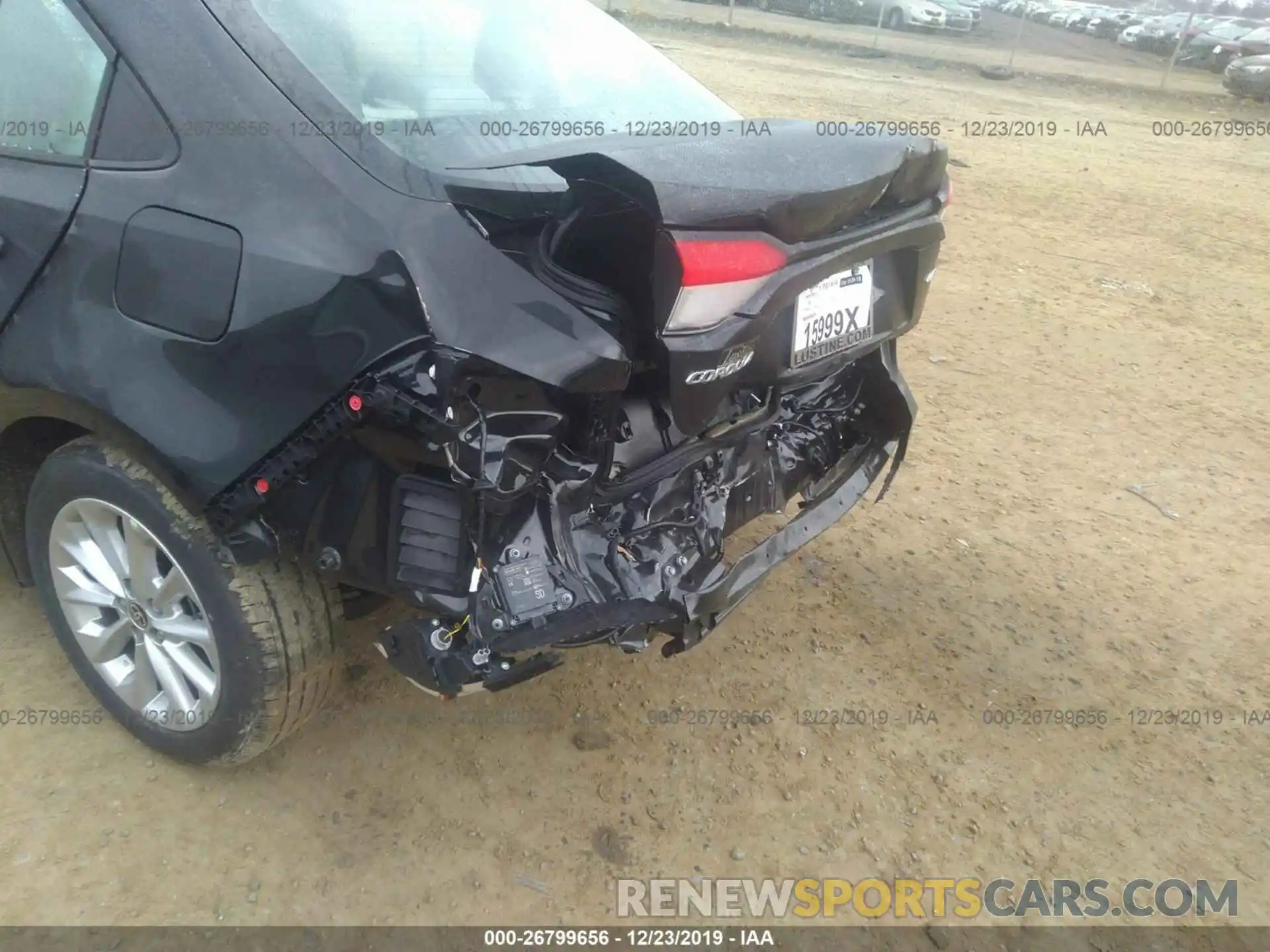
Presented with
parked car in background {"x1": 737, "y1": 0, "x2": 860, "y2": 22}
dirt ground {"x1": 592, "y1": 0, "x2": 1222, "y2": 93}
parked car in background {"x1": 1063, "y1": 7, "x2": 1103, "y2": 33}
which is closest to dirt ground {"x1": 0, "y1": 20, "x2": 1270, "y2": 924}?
dirt ground {"x1": 592, "y1": 0, "x2": 1222, "y2": 93}

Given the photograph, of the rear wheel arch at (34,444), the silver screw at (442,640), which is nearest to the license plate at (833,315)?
the silver screw at (442,640)

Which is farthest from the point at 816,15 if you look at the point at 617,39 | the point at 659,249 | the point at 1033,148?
the point at 659,249

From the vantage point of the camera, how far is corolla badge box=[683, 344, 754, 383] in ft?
5.96

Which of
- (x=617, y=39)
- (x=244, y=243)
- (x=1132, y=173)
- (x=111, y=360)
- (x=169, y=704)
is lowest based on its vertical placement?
(x=1132, y=173)

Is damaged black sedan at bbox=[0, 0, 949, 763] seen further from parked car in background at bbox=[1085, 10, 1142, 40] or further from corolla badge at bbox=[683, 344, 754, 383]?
parked car in background at bbox=[1085, 10, 1142, 40]

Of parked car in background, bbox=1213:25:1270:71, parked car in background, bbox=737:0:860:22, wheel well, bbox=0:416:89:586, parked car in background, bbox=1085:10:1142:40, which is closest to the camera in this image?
wheel well, bbox=0:416:89:586

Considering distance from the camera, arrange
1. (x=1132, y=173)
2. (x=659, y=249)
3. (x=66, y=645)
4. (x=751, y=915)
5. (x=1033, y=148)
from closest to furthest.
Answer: (x=659, y=249) → (x=751, y=915) → (x=66, y=645) → (x=1132, y=173) → (x=1033, y=148)

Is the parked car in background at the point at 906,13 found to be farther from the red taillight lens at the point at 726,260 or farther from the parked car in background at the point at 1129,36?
the red taillight lens at the point at 726,260

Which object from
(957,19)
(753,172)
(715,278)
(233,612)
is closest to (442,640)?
(233,612)

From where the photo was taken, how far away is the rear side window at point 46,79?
6.58ft

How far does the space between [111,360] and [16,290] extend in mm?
333

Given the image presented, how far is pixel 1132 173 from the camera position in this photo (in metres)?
9.78

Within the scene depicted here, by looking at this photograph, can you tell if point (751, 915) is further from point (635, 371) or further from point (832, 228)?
point (832, 228)

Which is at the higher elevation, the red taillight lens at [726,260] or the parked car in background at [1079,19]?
the red taillight lens at [726,260]
